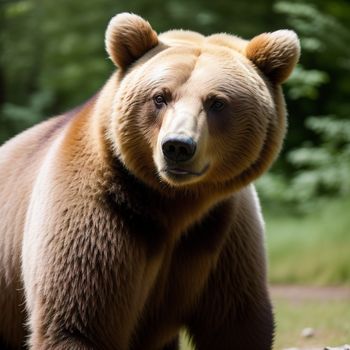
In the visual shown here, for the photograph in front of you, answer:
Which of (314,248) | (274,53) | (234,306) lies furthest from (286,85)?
(274,53)

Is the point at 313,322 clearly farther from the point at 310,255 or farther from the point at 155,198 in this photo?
the point at 155,198

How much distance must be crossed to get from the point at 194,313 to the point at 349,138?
9.54 metres

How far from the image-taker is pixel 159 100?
521 centimetres

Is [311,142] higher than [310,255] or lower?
lower

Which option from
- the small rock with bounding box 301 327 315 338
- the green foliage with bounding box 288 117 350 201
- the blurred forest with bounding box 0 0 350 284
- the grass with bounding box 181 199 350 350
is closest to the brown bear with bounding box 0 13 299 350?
the small rock with bounding box 301 327 315 338

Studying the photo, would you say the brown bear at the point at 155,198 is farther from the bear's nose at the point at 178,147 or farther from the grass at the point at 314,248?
the grass at the point at 314,248

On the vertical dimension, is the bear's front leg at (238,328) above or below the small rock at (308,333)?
above

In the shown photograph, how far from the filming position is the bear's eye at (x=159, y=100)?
204 inches

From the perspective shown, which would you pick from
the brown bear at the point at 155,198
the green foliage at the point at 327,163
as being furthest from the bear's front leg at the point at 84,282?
the green foliage at the point at 327,163

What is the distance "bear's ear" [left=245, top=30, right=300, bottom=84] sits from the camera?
5.44m

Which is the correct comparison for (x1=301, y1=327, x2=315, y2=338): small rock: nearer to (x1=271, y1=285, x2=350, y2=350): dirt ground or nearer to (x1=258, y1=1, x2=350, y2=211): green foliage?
(x1=271, y1=285, x2=350, y2=350): dirt ground

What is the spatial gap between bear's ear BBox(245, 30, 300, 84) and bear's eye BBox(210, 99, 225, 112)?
1.47 feet

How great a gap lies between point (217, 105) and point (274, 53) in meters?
0.55

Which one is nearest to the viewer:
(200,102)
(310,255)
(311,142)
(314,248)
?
(200,102)
